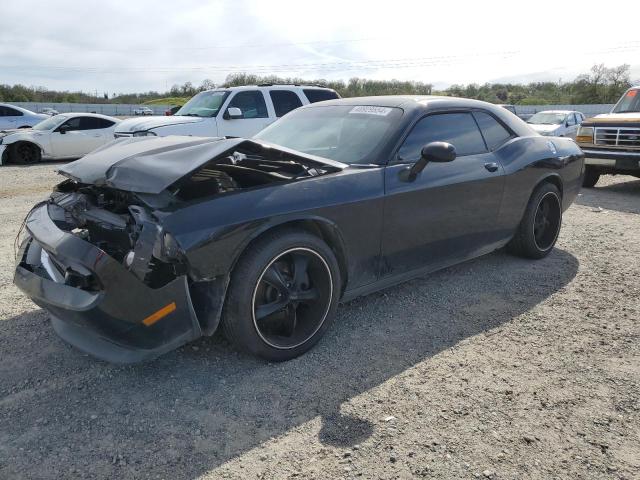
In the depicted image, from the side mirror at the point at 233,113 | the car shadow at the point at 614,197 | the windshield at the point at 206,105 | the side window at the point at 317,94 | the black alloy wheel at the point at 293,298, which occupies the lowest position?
the car shadow at the point at 614,197

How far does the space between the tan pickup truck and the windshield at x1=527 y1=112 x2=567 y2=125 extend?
732 cm

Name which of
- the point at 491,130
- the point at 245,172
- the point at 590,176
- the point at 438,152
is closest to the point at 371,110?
the point at 438,152

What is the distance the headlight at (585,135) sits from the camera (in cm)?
927

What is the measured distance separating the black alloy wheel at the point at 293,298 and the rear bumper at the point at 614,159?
7739 millimetres

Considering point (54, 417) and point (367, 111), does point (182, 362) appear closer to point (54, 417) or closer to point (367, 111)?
point (54, 417)

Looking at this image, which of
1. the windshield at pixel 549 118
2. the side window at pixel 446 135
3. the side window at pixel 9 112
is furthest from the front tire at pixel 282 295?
the side window at pixel 9 112

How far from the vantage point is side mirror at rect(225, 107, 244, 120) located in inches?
367

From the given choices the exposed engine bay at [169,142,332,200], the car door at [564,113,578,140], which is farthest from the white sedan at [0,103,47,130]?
the car door at [564,113,578,140]

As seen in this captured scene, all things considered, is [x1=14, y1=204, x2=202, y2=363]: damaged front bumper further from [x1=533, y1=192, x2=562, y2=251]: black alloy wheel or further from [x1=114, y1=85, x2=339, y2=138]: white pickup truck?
[x1=114, y1=85, x2=339, y2=138]: white pickup truck

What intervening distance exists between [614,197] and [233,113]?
6937 mm

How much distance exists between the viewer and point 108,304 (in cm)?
235

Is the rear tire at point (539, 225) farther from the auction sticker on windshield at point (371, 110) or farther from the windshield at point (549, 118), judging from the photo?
the windshield at point (549, 118)

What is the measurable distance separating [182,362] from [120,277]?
0.81 m

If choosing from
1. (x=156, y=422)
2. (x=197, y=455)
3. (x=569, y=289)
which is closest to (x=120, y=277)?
(x=156, y=422)
